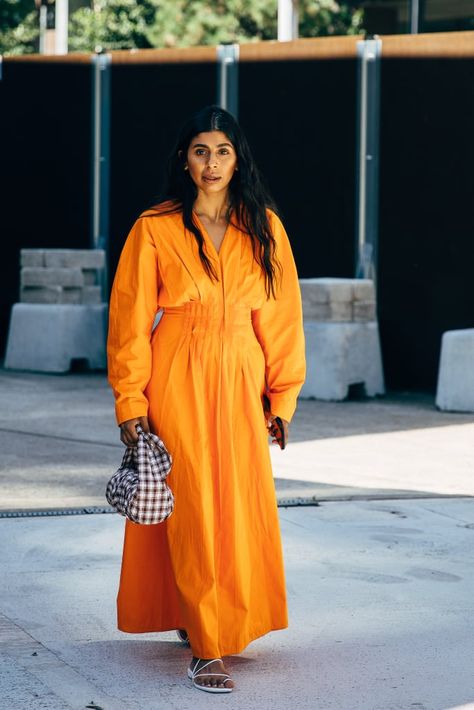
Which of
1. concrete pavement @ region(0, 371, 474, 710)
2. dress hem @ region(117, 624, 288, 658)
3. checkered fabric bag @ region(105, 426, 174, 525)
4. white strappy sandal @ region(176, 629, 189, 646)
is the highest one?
checkered fabric bag @ region(105, 426, 174, 525)

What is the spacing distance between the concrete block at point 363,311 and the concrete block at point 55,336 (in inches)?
115

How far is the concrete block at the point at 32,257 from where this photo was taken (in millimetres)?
13992

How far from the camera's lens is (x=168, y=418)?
14.8ft

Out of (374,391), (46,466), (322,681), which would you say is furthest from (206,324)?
(374,391)

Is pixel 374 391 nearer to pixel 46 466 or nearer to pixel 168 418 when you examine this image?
pixel 46 466

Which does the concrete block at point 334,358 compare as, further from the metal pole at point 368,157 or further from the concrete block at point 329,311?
the metal pole at point 368,157

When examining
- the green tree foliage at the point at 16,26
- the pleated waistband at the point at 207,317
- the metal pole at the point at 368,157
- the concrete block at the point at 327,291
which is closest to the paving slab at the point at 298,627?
the pleated waistband at the point at 207,317

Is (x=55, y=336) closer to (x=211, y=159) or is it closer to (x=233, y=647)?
(x=211, y=159)

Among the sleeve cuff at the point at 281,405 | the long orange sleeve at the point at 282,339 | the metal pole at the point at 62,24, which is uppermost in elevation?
the metal pole at the point at 62,24

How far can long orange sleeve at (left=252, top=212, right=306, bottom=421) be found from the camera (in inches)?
186

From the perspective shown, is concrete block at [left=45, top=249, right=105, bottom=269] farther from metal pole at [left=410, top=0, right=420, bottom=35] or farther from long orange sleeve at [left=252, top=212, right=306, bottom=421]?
long orange sleeve at [left=252, top=212, right=306, bottom=421]

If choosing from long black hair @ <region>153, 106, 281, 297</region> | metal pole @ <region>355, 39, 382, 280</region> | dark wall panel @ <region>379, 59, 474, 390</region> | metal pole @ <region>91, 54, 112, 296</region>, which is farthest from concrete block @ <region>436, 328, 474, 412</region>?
long black hair @ <region>153, 106, 281, 297</region>

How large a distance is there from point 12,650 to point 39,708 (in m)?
0.61

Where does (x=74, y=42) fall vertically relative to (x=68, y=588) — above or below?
above
